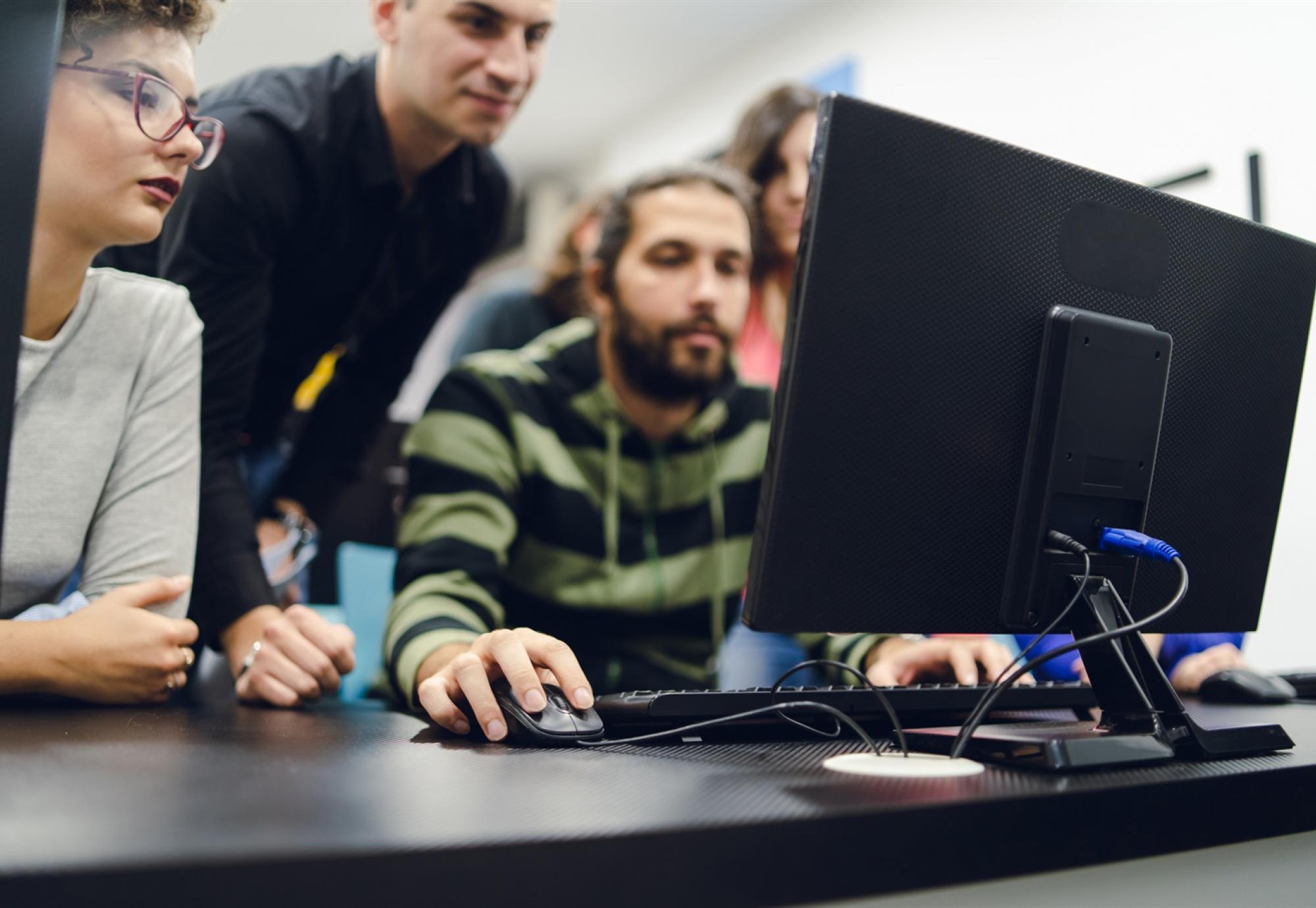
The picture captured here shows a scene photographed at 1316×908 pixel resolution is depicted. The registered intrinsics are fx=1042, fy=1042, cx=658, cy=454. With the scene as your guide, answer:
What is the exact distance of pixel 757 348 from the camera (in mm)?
2408

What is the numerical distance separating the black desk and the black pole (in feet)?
5.13

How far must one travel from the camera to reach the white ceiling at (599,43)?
366cm

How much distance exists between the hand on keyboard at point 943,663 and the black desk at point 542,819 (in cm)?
29

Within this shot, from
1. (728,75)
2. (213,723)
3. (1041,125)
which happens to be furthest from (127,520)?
(728,75)

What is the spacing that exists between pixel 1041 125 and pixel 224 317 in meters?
2.12

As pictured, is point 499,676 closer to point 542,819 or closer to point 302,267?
point 542,819

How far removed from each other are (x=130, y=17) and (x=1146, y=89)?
6.91 feet

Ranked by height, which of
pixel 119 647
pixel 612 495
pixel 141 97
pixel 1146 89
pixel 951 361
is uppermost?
pixel 1146 89

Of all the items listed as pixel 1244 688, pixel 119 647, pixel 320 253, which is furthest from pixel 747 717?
pixel 320 253

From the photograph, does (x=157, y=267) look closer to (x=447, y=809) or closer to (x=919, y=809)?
(x=447, y=809)

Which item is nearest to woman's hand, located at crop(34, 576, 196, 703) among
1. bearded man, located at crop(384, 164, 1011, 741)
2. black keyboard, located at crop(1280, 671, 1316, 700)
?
bearded man, located at crop(384, 164, 1011, 741)

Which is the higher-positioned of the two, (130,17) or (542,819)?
(130,17)

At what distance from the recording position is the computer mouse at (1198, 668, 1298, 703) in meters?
1.05

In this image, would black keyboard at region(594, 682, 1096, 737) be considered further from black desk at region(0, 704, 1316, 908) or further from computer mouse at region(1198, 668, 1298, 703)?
Result: computer mouse at region(1198, 668, 1298, 703)
